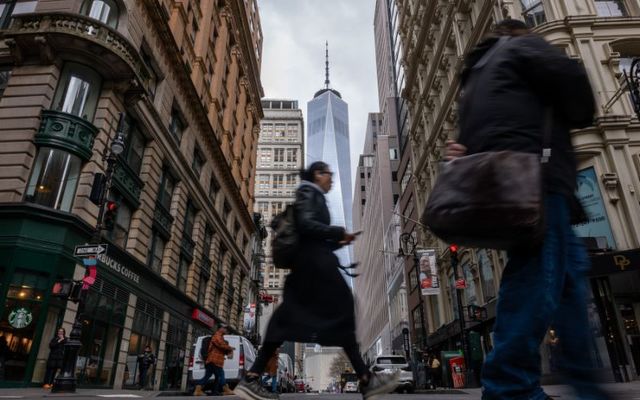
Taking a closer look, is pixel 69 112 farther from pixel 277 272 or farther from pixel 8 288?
pixel 277 272

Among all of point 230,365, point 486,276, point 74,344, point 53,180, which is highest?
point 53,180

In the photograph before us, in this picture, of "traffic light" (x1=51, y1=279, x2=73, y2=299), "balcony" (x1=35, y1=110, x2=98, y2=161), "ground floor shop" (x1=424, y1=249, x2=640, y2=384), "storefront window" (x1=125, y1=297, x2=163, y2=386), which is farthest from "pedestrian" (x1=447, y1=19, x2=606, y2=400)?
"storefront window" (x1=125, y1=297, x2=163, y2=386)

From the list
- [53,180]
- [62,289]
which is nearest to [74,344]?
[62,289]

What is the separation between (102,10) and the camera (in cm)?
1789

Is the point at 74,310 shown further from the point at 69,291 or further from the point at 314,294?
the point at 314,294

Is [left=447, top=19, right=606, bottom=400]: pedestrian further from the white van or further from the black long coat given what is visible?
the white van

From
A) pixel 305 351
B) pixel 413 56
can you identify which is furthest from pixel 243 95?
pixel 305 351

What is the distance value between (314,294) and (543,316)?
2.04m

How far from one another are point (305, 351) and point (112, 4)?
169764 millimetres

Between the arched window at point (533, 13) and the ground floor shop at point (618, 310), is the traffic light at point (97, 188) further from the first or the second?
the arched window at point (533, 13)

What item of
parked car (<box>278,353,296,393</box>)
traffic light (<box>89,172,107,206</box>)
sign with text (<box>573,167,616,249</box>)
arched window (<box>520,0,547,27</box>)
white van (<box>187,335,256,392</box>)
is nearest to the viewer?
traffic light (<box>89,172,107,206</box>)

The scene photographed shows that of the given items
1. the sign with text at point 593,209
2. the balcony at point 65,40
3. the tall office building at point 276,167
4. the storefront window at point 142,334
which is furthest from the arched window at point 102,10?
the tall office building at point 276,167

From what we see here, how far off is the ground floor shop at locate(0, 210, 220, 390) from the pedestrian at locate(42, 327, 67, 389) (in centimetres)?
35

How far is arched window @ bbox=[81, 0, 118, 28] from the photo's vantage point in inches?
685
